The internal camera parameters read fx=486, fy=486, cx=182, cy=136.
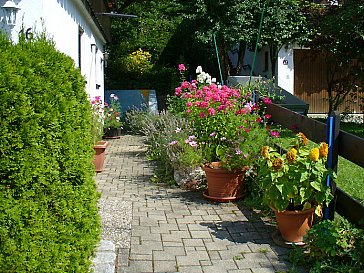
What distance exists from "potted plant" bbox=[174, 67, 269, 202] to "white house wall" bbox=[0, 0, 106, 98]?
1.75m

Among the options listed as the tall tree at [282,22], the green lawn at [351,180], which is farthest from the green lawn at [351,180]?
the tall tree at [282,22]

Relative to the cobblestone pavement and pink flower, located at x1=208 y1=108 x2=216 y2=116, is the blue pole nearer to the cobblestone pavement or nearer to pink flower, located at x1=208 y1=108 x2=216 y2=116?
the cobblestone pavement

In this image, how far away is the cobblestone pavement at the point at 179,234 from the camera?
159 inches

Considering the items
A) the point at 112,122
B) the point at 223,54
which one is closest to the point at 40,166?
Answer: the point at 112,122

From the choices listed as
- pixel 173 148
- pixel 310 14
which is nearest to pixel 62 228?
pixel 173 148

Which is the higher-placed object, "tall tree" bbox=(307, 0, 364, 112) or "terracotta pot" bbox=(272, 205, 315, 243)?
"tall tree" bbox=(307, 0, 364, 112)

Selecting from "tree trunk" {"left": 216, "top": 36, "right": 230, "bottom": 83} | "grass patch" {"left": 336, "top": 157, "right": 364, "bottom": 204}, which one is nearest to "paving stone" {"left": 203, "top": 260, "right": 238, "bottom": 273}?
"grass patch" {"left": 336, "top": 157, "right": 364, "bottom": 204}

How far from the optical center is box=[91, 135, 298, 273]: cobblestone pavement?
4.05 metres

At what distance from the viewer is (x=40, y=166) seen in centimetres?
271

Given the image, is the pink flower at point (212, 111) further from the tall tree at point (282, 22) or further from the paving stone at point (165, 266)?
the tall tree at point (282, 22)

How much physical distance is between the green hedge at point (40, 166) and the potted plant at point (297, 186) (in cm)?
181

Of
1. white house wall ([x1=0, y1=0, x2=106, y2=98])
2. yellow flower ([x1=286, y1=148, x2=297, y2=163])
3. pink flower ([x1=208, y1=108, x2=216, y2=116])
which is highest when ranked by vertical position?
white house wall ([x1=0, y1=0, x2=106, y2=98])

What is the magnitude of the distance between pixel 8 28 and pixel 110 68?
1377cm

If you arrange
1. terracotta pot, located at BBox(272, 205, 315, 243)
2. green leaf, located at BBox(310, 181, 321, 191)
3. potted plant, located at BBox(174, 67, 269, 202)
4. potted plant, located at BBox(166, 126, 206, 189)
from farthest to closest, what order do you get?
potted plant, located at BBox(166, 126, 206, 189), potted plant, located at BBox(174, 67, 269, 202), terracotta pot, located at BBox(272, 205, 315, 243), green leaf, located at BBox(310, 181, 321, 191)
